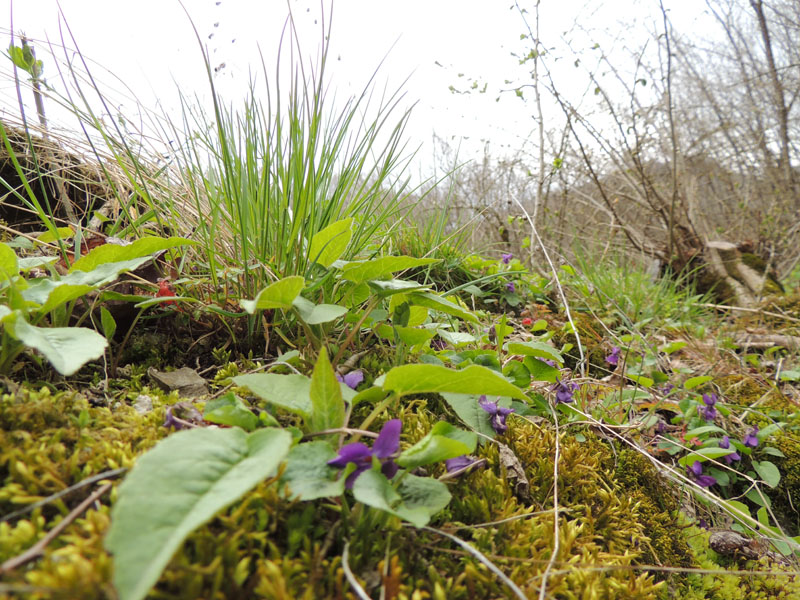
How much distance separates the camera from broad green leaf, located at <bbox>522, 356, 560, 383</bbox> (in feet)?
3.66

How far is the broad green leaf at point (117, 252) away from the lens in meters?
0.89

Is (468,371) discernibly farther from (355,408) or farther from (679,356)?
(679,356)

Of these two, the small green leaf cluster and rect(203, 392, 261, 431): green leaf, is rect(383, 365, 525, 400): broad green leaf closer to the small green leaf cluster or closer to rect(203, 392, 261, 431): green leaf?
rect(203, 392, 261, 431): green leaf

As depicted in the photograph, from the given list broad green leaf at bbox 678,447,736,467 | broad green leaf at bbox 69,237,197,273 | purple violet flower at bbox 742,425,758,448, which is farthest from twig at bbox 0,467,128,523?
purple violet flower at bbox 742,425,758,448

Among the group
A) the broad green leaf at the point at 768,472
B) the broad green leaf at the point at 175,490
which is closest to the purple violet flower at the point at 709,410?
the broad green leaf at the point at 768,472

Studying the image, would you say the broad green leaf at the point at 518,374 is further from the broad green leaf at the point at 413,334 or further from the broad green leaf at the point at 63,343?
the broad green leaf at the point at 63,343

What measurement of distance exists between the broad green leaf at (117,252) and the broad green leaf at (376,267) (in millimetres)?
353

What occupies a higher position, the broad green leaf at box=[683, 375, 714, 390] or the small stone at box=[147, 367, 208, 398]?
the small stone at box=[147, 367, 208, 398]

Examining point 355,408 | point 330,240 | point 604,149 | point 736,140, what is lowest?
point 355,408

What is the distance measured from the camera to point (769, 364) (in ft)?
8.54

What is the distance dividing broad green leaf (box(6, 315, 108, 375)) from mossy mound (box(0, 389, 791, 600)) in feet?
0.39

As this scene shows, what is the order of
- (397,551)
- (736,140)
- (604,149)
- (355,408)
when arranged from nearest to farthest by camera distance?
(397,551) → (355,408) → (604,149) → (736,140)

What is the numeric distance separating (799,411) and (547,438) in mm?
1644

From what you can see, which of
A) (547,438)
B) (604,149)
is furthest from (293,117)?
(604,149)
